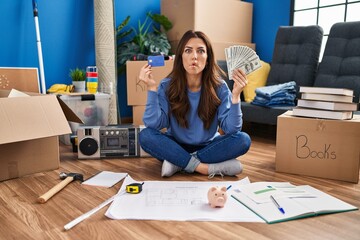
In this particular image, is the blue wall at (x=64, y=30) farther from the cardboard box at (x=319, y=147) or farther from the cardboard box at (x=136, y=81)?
the cardboard box at (x=319, y=147)

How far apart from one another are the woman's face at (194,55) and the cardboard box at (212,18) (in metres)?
1.69

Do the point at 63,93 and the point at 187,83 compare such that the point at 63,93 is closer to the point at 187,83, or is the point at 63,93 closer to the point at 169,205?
the point at 187,83

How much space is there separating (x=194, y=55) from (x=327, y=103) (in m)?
0.71

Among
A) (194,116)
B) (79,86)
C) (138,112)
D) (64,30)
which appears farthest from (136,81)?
(194,116)

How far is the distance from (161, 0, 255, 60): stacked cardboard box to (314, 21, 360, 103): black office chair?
1023mm

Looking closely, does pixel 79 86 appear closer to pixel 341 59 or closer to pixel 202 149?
pixel 202 149

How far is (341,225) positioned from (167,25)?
2.78 m

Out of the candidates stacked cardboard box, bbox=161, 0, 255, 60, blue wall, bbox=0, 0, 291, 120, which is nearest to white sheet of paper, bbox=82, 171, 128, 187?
blue wall, bbox=0, 0, 291, 120

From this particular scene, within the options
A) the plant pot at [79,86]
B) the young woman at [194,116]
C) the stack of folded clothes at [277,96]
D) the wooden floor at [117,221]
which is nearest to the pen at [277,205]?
the wooden floor at [117,221]

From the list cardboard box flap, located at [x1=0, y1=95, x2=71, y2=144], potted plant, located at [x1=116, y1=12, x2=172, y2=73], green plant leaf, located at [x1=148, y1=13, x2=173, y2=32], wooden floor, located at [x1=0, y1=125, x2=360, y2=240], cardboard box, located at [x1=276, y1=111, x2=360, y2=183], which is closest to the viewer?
wooden floor, located at [x1=0, y1=125, x2=360, y2=240]

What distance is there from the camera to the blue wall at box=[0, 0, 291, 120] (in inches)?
110

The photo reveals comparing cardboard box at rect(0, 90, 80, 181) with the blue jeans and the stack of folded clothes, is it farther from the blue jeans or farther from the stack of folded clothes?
the stack of folded clothes

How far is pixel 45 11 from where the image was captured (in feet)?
9.68

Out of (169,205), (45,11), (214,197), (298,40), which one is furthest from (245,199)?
(45,11)
